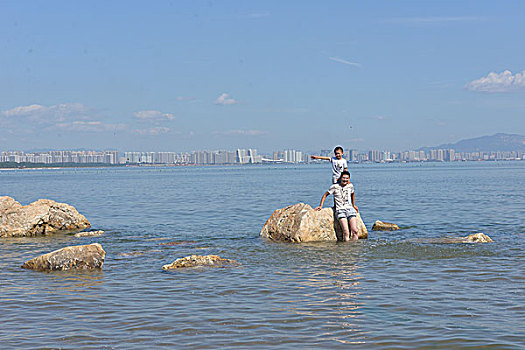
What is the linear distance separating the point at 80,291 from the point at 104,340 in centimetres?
378

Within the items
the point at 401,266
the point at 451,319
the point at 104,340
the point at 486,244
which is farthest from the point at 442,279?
the point at 104,340

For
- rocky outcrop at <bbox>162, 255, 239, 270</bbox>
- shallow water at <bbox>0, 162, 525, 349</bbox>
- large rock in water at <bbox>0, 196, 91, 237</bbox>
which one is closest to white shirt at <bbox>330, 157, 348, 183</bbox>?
shallow water at <bbox>0, 162, 525, 349</bbox>

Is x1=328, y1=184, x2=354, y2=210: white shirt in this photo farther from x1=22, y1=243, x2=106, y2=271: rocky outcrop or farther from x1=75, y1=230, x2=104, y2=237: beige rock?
x1=75, y1=230, x2=104, y2=237: beige rock

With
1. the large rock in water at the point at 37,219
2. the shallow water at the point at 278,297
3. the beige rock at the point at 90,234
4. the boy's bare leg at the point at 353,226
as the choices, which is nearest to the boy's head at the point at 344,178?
the boy's bare leg at the point at 353,226

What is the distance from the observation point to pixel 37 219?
2314cm

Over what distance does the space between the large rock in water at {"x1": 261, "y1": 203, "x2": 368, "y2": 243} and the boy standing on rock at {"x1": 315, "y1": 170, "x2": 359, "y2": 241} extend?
18.0 inches

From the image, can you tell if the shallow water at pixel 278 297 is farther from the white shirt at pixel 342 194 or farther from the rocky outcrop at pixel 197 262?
the white shirt at pixel 342 194

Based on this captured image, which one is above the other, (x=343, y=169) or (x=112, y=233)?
(x=343, y=169)

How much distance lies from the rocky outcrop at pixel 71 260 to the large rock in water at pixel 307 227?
7.40m

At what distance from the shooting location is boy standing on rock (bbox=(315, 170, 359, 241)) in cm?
1877

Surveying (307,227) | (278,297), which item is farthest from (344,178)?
(278,297)

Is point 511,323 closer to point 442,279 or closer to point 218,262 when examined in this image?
point 442,279

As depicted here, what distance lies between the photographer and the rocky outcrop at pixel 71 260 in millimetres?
14328

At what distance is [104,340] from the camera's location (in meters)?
8.55
